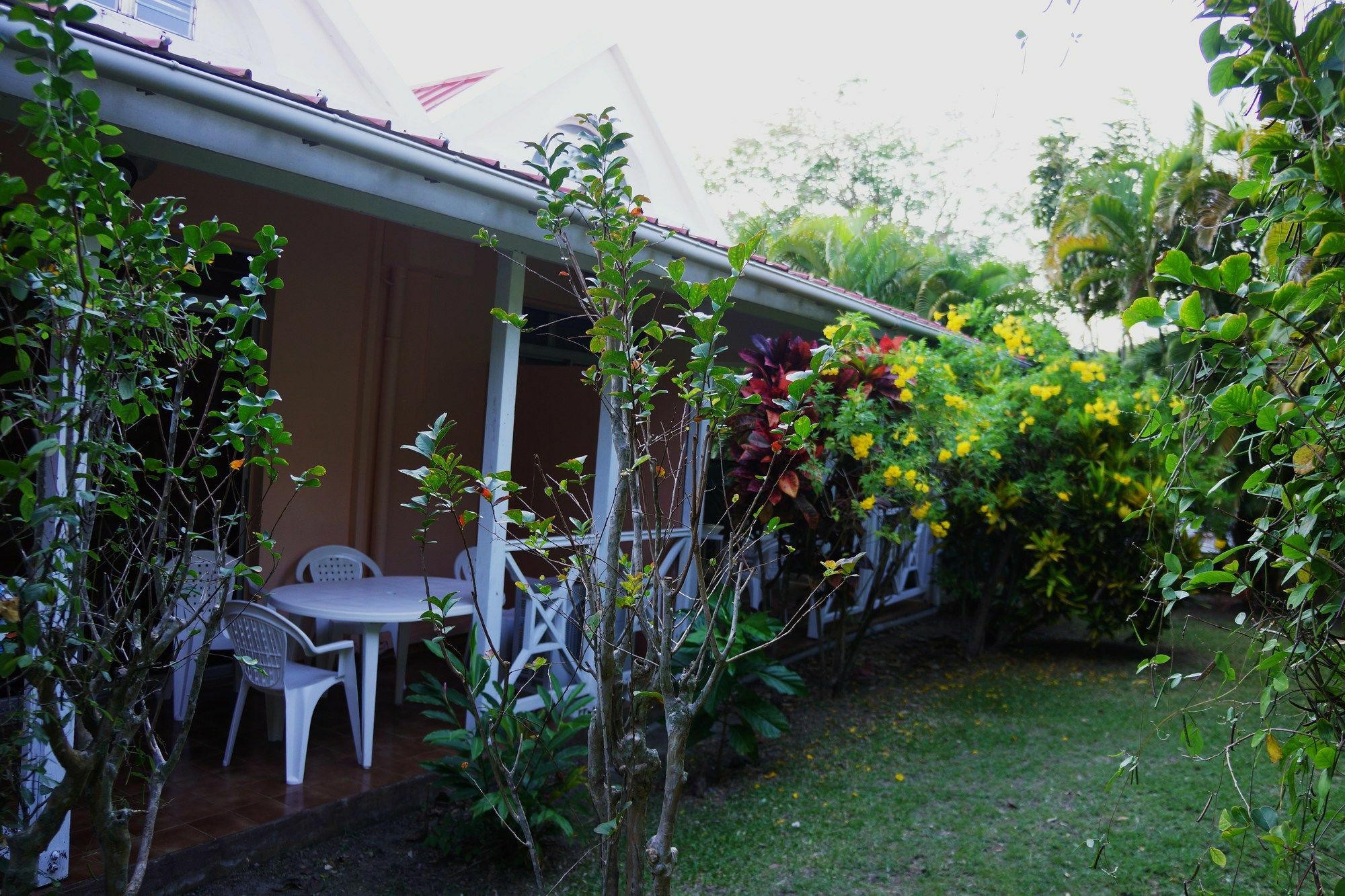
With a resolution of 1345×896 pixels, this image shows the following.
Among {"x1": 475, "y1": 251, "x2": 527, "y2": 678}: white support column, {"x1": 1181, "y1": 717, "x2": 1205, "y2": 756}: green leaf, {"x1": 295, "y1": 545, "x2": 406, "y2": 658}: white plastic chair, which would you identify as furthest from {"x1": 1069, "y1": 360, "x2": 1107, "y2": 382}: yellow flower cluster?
{"x1": 1181, "y1": 717, "x2": 1205, "y2": 756}: green leaf

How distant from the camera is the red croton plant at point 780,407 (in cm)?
553

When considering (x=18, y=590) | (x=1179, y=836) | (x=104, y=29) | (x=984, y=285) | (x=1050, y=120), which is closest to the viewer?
(x=18, y=590)

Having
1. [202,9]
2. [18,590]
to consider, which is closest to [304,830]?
[18,590]

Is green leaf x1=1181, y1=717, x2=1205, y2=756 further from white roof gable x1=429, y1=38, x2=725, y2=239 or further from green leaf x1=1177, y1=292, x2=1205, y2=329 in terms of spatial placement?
white roof gable x1=429, y1=38, x2=725, y2=239

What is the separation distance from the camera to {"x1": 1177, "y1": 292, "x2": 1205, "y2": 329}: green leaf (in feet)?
5.18

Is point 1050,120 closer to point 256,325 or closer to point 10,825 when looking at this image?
point 256,325

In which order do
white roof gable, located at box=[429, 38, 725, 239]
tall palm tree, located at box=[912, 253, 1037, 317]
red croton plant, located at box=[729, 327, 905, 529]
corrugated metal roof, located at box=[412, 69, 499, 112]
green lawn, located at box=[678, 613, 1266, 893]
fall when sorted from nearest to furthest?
green lawn, located at box=[678, 613, 1266, 893] → red croton plant, located at box=[729, 327, 905, 529] → white roof gable, located at box=[429, 38, 725, 239] → corrugated metal roof, located at box=[412, 69, 499, 112] → tall palm tree, located at box=[912, 253, 1037, 317]

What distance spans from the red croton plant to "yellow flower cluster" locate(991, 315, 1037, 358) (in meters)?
1.70

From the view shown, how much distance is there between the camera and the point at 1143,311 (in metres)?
1.73

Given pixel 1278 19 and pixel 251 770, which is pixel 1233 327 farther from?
pixel 251 770

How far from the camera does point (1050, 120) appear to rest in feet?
69.9

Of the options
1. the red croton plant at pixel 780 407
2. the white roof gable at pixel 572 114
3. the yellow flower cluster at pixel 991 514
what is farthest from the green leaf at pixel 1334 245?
the white roof gable at pixel 572 114

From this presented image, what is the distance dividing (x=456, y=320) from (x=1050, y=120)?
58.9 feet

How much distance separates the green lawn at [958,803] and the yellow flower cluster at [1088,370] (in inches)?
95.0
